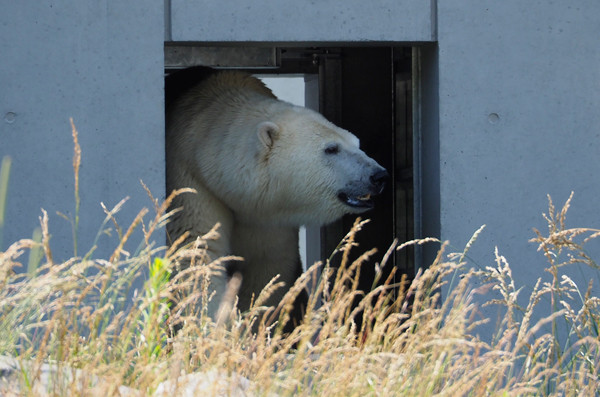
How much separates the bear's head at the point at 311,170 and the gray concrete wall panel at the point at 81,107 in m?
0.76

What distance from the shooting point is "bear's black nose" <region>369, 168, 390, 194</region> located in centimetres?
541

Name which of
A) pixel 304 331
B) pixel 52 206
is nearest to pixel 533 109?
pixel 52 206

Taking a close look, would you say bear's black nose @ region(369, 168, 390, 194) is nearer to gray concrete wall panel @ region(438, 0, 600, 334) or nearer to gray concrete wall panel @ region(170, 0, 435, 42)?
gray concrete wall panel @ region(438, 0, 600, 334)

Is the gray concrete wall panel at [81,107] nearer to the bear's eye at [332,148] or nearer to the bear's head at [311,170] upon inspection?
the bear's head at [311,170]

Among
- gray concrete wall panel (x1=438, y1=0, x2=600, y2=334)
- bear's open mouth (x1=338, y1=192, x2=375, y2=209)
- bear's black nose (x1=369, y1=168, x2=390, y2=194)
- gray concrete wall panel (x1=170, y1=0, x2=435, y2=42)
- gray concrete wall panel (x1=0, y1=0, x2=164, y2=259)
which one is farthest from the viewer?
bear's open mouth (x1=338, y1=192, x2=375, y2=209)

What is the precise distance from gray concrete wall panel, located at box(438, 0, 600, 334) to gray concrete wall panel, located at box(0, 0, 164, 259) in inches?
58.8

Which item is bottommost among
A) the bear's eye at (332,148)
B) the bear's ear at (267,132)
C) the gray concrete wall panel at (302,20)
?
the bear's eye at (332,148)

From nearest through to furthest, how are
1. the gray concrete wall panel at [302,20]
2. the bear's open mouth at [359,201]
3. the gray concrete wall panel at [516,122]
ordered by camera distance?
the gray concrete wall panel at [302,20] < the gray concrete wall panel at [516,122] < the bear's open mouth at [359,201]

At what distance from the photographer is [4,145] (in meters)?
4.87

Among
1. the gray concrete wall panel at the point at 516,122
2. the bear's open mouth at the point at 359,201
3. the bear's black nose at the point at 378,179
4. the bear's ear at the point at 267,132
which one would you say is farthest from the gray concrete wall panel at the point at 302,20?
the bear's open mouth at the point at 359,201

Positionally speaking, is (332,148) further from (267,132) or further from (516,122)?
(516,122)

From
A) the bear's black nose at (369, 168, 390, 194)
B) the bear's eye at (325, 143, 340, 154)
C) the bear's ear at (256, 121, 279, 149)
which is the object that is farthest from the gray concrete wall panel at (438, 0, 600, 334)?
the bear's ear at (256, 121, 279, 149)

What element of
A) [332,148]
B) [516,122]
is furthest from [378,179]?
[516,122]

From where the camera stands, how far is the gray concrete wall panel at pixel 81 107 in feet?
16.1
